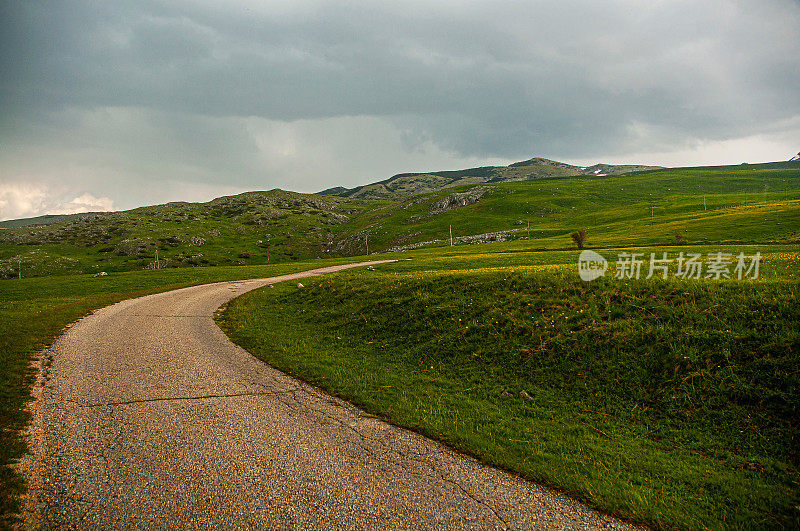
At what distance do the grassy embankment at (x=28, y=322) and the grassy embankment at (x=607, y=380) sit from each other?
6.60 metres

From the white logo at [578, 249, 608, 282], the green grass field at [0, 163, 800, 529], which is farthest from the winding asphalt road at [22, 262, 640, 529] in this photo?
the white logo at [578, 249, 608, 282]

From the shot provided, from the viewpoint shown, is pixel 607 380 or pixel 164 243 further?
pixel 164 243

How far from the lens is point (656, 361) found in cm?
1036

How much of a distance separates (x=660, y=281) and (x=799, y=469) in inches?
325

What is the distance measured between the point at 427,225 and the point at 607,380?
5131 inches

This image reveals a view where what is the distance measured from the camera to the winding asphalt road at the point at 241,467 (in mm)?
5738

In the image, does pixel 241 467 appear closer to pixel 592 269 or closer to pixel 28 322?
pixel 592 269

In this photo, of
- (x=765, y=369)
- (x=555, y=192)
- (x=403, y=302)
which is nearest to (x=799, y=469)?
(x=765, y=369)

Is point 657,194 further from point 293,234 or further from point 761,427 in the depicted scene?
point 761,427

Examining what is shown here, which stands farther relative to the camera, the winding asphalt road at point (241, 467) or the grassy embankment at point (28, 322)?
the grassy embankment at point (28, 322)

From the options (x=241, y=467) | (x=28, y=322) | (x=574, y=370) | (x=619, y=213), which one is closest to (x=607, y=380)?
(x=574, y=370)

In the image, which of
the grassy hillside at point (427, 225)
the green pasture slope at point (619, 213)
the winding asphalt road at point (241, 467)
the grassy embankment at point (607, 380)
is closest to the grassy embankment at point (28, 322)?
the winding asphalt road at point (241, 467)

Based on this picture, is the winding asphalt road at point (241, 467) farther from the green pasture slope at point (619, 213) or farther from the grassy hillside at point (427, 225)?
→ the grassy hillside at point (427, 225)

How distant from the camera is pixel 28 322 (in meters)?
19.6
